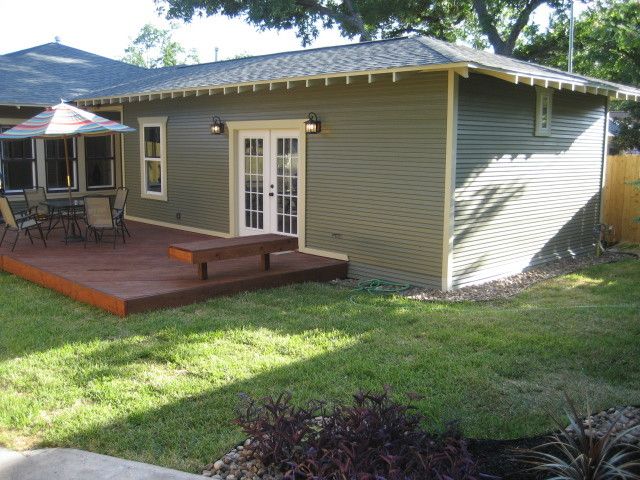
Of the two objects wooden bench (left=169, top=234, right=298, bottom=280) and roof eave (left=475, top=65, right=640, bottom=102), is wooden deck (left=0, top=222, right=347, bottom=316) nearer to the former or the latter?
wooden bench (left=169, top=234, right=298, bottom=280)

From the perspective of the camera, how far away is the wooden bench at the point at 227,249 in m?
7.57

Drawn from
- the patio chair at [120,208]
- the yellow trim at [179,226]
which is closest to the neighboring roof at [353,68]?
the patio chair at [120,208]

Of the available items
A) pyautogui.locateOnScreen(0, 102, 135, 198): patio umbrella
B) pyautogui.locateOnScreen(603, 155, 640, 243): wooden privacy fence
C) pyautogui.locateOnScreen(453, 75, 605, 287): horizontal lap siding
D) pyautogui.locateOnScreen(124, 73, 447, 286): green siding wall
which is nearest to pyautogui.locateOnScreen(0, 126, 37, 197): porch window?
pyautogui.locateOnScreen(0, 102, 135, 198): patio umbrella

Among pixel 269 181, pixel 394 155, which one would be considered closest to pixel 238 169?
pixel 269 181

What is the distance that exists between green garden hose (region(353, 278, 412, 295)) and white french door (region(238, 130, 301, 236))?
189 centimetres

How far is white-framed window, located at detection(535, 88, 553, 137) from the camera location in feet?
31.2

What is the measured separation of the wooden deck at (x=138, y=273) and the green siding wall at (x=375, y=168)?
59 centimetres

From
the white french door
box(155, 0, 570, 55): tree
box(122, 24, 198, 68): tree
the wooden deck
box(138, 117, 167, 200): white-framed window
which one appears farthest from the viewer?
box(122, 24, 198, 68): tree

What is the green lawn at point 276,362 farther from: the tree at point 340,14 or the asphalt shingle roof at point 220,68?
the tree at point 340,14

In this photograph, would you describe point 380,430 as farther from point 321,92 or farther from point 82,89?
point 82,89

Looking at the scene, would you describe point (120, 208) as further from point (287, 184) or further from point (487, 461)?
point (487, 461)

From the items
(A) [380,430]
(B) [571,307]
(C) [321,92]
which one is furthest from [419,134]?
(A) [380,430]

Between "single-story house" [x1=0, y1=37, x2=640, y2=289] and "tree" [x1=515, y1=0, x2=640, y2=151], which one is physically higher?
"tree" [x1=515, y1=0, x2=640, y2=151]

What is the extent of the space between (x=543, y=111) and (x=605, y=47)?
32.2ft
